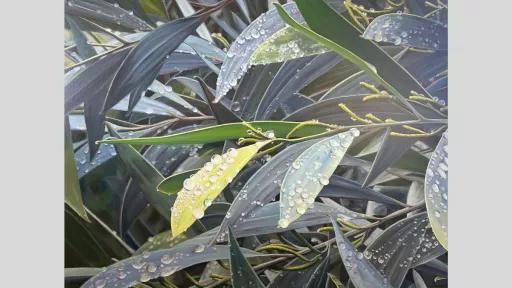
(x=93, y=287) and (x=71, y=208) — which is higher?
(x=71, y=208)

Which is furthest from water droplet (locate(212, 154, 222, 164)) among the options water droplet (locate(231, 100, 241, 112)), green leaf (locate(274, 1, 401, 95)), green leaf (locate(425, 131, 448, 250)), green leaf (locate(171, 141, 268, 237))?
green leaf (locate(425, 131, 448, 250))

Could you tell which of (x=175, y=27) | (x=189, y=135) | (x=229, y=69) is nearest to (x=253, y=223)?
(x=189, y=135)

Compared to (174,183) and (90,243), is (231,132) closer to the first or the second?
(174,183)

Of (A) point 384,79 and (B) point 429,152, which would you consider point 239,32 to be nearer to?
(A) point 384,79

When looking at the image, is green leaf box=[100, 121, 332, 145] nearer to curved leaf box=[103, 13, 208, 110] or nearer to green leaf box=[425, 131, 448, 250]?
curved leaf box=[103, 13, 208, 110]

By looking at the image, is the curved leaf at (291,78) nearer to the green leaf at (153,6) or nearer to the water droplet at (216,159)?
the water droplet at (216,159)

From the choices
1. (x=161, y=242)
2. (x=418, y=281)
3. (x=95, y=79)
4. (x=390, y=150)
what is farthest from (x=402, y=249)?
(x=95, y=79)
